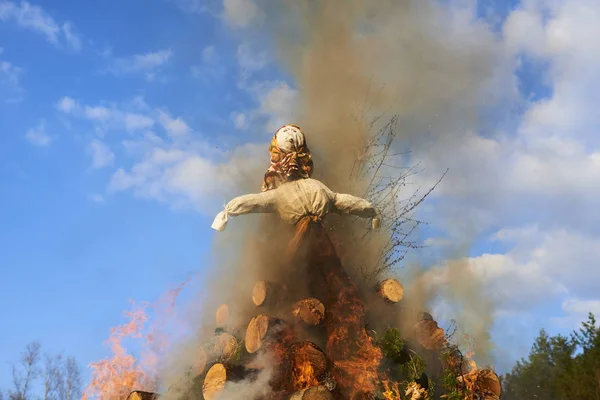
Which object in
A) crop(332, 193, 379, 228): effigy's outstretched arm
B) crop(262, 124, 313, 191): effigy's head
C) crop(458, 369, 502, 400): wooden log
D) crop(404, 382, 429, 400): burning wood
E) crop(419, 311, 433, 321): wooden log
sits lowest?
crop(404, 382, 429, 400): burning wood

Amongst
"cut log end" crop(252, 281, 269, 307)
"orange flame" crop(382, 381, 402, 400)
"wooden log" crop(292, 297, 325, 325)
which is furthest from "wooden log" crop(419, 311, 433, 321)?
"cut log end" crop(252, 281, 269, 307)

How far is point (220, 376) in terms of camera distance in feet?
31.0

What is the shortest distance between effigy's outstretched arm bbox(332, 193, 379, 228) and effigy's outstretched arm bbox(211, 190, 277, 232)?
131 cm

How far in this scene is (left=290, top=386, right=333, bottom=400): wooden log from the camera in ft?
28.2

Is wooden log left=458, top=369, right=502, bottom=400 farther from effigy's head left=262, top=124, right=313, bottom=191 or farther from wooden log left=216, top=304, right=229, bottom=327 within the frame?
effigy's head left=262, top=124, right=313, bottom=191

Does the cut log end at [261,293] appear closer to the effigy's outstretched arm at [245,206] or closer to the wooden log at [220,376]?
the wooden log at [220,376]

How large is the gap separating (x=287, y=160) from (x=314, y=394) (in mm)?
4534

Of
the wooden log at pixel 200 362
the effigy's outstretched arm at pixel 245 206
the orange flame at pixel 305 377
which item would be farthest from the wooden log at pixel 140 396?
the effigy's outstretched arm at pixel 245 206

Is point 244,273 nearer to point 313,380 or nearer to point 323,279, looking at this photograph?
point 323,279

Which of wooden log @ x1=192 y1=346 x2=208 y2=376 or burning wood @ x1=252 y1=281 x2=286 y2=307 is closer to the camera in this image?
burning wood @ x1=252 y1=281 x2=286 y2=307

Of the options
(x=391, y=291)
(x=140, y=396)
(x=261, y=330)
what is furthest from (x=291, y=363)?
(x=391, y=291)

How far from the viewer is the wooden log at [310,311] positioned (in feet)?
31.7

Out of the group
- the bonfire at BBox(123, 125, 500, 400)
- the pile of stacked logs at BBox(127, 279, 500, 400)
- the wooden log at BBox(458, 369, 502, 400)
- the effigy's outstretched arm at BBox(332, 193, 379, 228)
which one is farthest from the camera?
the effigy's outstretched arm at BBox(332, 193, 379, 228)

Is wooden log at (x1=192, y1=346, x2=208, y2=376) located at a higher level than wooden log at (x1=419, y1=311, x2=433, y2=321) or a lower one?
lower
